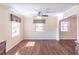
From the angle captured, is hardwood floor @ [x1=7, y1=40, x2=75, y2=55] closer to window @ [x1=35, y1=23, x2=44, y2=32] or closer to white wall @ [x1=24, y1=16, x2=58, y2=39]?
white wall @ [x1=24, y1=16, x2=58, y2=39]

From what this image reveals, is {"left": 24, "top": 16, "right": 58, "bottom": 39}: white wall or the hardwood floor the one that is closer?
the hardwood floor

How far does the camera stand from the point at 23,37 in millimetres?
12305

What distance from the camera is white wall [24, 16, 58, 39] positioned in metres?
12.5

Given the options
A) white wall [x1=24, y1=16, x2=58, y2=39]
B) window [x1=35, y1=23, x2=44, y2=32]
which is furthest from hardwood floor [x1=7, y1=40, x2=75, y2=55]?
window [x1=35, y1=23, x2=44, y2=32]

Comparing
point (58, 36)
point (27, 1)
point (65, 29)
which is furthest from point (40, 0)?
point (65, 29)

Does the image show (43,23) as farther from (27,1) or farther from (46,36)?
(27,1)

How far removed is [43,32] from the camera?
1256 cm

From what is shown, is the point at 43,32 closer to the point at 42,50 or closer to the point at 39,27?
the point at 39,27

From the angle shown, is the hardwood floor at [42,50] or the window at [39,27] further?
the window at [39,27]

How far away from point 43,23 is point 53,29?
116cm

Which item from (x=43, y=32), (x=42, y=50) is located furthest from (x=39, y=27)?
(x=42, y=50)

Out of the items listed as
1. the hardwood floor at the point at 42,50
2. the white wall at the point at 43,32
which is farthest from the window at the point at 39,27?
the hardwood floor at the point at 42,50

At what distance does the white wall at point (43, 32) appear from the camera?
41.0 ft

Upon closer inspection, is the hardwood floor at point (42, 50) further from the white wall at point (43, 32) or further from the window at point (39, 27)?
the window at point (39, 27)
